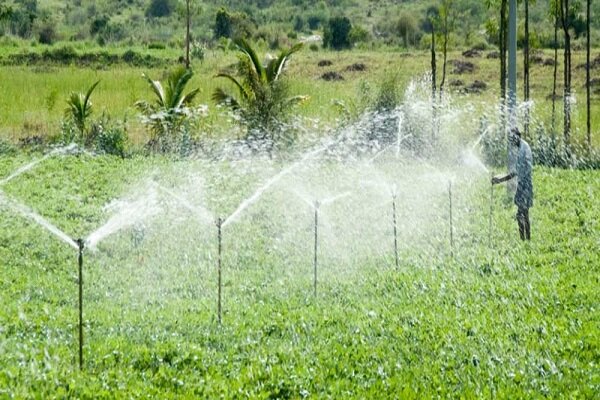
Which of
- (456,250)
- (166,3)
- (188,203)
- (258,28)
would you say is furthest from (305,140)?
(166,3)

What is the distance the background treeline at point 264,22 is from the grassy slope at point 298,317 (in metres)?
20.9

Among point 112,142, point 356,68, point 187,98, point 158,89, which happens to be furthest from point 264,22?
point 112,142

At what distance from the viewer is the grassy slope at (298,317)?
561 cm

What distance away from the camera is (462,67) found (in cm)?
3253

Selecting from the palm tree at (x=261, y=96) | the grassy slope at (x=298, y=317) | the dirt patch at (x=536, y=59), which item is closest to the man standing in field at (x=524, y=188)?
the grassy slope at (x=298, y=317)

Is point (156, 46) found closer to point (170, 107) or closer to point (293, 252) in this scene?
point (170, 107)

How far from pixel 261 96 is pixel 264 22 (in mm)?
37955

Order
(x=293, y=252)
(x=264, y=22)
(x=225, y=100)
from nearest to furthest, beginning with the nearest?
(x=293, y=252), (x=225, y=100), (x=264, y=22)

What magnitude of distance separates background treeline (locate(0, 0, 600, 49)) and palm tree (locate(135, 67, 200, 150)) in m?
11.2

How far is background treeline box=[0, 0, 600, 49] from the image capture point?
43125 mm

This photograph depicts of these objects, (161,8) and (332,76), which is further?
(161,8)

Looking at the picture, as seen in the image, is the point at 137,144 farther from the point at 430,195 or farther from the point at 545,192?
the point at 545,192

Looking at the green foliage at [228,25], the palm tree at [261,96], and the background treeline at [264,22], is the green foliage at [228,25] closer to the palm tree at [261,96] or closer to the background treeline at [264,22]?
the background treeline at [264,22]

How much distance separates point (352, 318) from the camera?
7059 millimetres
